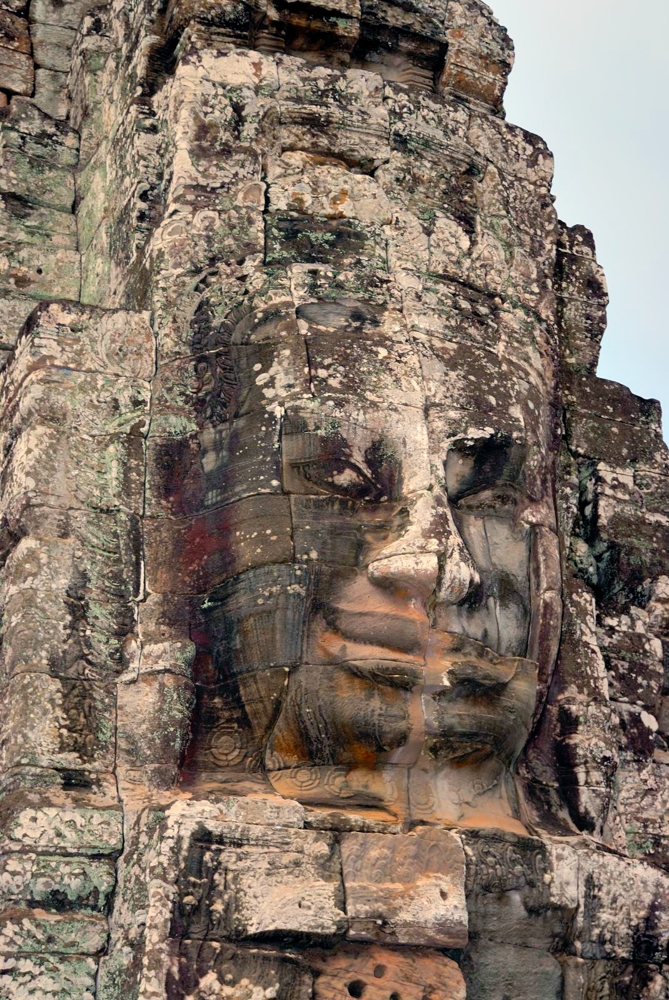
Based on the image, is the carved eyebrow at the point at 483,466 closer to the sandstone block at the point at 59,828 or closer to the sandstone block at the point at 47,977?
the sandstone block at the point at 59,828

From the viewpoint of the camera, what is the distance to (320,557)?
795 centimetres

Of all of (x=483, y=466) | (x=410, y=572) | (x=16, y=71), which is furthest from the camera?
(x=16, y=71)

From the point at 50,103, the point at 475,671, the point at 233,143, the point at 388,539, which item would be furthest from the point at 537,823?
the point at 50,103

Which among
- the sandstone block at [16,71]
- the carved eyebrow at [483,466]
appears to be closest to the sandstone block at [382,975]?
the carved eyebrow at [483,466]

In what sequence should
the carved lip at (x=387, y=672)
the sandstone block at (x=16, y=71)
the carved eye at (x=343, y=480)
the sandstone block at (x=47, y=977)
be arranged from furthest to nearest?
the sandstone block at (x=16, y=71) < the carved eye at (x=343, y=480) < the carved lip at (x=387, y=672) < the sandstone block at (x=47, y=977)

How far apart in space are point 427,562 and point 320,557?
453 millimetres

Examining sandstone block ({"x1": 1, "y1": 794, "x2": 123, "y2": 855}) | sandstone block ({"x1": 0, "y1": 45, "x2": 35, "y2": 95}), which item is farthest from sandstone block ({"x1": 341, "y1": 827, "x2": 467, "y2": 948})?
sandstone block ({"x1": 0, "y1": 45, "x2": 35, "y2": 95})

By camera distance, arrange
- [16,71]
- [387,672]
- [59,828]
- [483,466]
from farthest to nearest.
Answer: [16,71] < [483,466] < [387,672] < [59,828]

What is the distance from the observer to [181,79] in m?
8.85

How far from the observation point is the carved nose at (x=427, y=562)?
7906 millimetres

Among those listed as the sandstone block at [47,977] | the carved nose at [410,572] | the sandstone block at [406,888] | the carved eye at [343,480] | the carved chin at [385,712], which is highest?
the carved eye at [343,480]

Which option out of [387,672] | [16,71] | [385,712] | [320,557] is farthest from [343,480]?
[16,71]

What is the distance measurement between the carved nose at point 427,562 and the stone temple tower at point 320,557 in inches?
0.5

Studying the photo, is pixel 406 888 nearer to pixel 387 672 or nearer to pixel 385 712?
pixel 385 712
